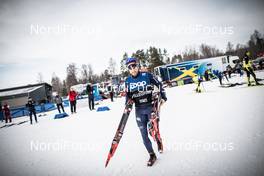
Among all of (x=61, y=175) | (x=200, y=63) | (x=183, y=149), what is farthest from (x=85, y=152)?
(x=200, y=63)

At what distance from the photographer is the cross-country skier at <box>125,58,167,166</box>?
9.73ft

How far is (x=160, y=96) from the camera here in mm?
3293

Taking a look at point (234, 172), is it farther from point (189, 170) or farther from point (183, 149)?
point (183, 149)

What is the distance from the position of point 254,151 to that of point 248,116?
7.53ft
